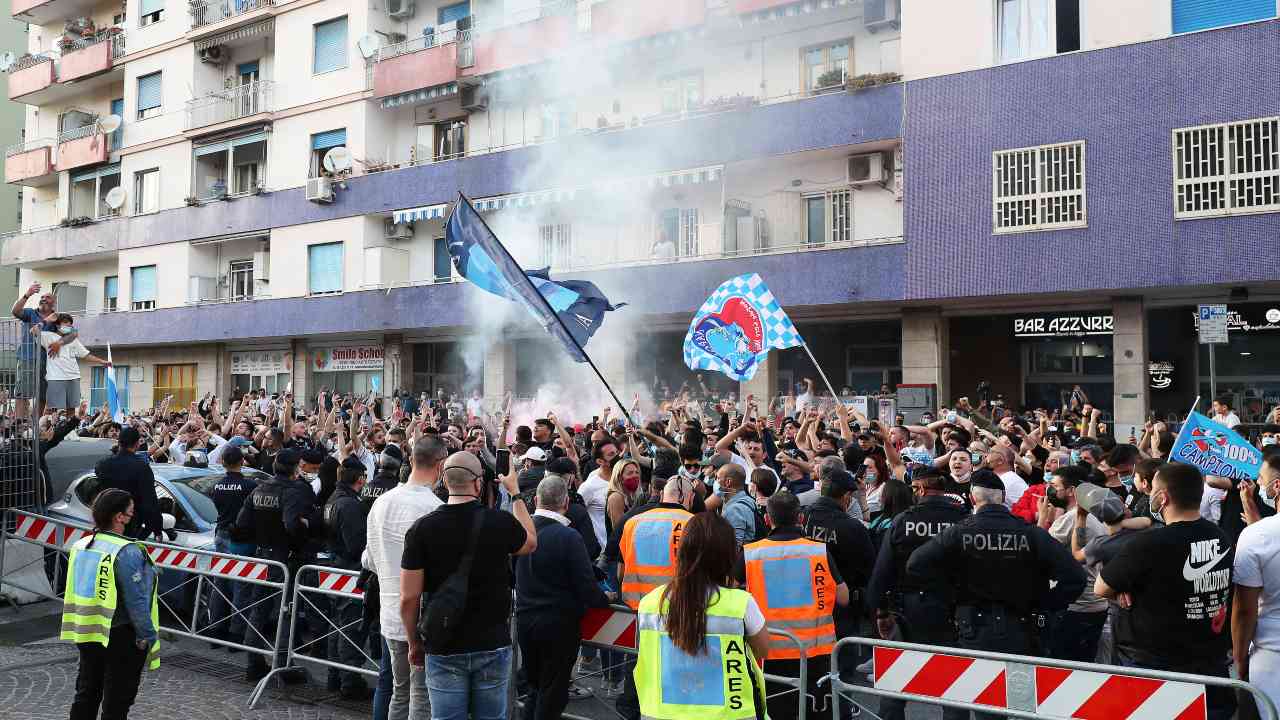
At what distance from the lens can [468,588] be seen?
454 cm

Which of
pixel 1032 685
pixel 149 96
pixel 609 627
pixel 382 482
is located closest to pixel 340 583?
pixel 382 482

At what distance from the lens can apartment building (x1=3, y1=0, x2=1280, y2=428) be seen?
1666cm

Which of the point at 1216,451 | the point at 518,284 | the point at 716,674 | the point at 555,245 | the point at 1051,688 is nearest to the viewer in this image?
the point at 716,674

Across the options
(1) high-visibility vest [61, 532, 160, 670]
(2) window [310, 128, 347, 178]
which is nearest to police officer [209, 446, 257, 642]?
(1) high-visibility vest [61, 532, 160, 670]

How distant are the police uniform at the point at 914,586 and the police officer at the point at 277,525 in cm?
400

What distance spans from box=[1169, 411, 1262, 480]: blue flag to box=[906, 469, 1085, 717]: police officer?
306 cm

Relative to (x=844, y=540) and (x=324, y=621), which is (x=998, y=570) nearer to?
(x=844, y=540)

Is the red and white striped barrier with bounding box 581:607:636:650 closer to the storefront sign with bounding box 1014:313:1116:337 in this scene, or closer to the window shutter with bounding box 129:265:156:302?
the storefront sign with bounding box 1014:313:1116:337

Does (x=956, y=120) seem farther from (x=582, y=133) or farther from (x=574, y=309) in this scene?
(x=574, y=309)

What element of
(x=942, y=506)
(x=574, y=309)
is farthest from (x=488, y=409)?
(x=942, y=506)

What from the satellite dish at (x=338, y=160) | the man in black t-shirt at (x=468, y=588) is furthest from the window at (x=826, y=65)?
the man in black t-shirt at (x=468, y=588)

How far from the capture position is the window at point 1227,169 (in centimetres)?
1556

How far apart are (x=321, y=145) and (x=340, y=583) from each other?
2309 centimetres

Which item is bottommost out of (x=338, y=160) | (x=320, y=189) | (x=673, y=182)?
(x=673, y=182)
